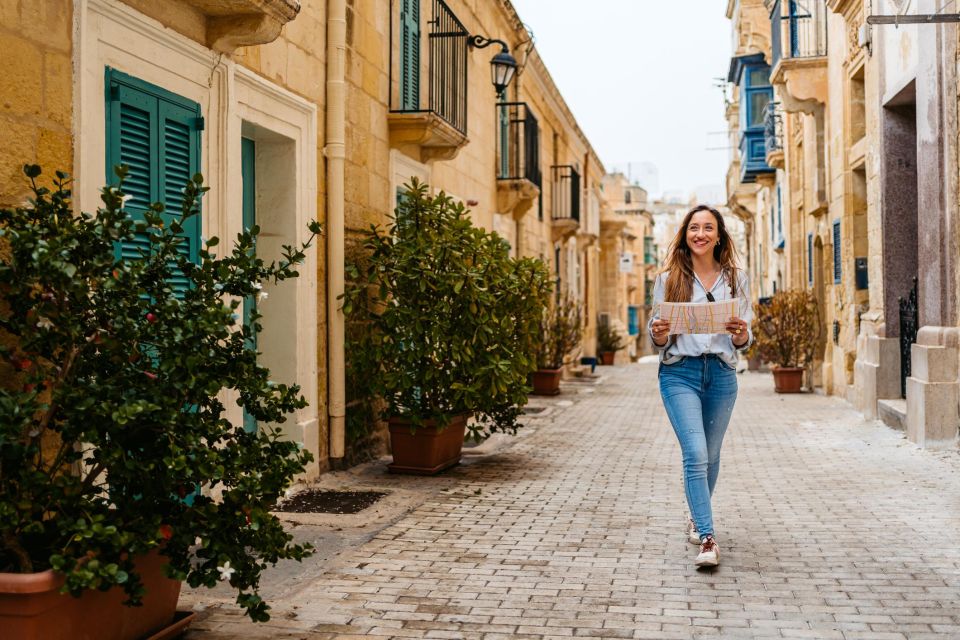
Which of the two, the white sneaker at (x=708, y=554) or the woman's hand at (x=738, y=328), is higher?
the woman's hand at (x=738, y=328)

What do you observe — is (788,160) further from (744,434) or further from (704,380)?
(704,380)

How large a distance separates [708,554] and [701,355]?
3.31 feet

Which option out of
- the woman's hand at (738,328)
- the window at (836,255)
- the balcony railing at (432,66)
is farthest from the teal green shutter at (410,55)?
the window at (836,255)

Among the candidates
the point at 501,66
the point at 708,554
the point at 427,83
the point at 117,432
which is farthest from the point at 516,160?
the point at 117,432

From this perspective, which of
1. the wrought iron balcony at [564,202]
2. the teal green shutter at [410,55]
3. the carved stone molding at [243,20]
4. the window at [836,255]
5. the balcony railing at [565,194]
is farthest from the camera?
the balcony railing at [565,194]

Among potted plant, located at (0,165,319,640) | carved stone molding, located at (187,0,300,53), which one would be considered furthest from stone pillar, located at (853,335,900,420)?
potted plant, located at (0,165,319,640)

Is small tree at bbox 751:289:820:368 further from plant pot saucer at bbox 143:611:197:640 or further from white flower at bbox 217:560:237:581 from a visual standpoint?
white flower at bbox 217:560:237:581

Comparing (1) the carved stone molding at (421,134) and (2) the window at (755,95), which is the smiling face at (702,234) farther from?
(2) the window at (755,95)

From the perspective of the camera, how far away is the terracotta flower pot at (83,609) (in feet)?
9.95

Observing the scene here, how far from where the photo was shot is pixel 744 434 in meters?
10.9

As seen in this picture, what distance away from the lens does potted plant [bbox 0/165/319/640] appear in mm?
3115

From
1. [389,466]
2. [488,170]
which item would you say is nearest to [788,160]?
[488,170]

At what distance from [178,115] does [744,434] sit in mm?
7532

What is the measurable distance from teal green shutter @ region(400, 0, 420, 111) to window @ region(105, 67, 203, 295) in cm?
401
